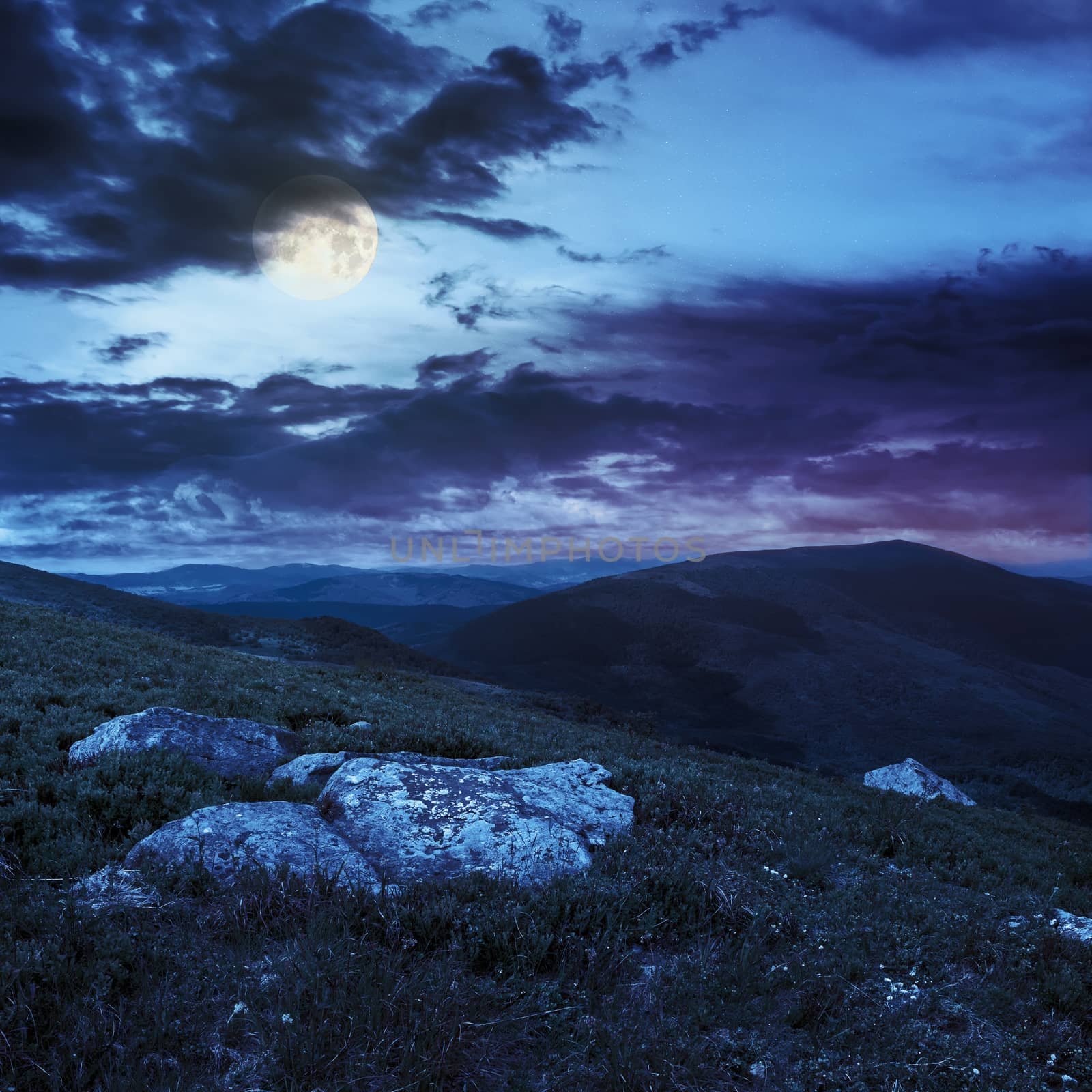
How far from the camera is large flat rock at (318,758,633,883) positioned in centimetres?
719

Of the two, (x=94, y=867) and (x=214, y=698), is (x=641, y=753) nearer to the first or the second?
(x=214, y=698)

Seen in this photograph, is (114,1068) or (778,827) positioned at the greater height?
(114,1068)

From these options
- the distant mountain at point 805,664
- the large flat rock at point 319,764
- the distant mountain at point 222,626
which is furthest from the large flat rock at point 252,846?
the distant mountain at point 805,664

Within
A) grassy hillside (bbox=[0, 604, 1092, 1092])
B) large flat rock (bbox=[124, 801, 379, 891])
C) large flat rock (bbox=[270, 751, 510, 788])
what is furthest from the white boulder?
large flat rock (bbox=[124, 801, 379, 891])

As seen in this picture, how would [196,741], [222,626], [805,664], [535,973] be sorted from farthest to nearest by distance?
1. [805,664]
2. [222,626]
3. [196,741]
4. [535,973]

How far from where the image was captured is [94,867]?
6703mm

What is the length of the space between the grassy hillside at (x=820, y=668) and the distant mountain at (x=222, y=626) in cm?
2265

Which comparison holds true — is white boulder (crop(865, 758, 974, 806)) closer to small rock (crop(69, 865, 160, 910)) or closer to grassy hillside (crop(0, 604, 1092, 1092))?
grassy hillside (crop(0, 604, 1092, 1092))

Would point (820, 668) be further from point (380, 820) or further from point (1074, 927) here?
point (380, 820)

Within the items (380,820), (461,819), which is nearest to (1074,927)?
(461,819)

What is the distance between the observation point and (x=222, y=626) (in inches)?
2699

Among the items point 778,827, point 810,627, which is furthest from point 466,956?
point 810,627

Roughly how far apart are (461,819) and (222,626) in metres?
68.3

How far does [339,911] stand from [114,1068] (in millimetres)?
1830
